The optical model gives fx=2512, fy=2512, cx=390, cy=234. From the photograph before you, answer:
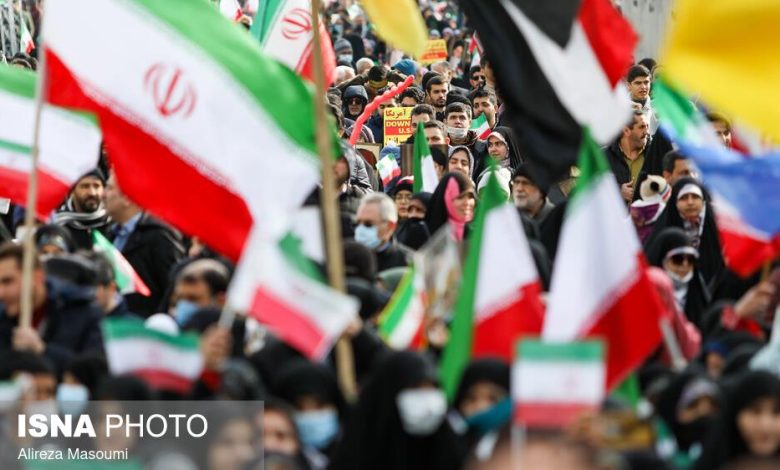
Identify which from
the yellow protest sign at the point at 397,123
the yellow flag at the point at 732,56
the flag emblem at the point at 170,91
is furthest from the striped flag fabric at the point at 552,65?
the yellow protest sign at the point at 397,123

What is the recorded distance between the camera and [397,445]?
27.4 ft

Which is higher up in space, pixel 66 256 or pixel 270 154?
pixel 270 154

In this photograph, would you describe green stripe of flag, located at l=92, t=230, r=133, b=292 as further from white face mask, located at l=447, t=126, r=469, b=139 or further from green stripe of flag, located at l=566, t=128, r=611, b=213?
white face mask, located at l=447, t=126, r=469, b=139

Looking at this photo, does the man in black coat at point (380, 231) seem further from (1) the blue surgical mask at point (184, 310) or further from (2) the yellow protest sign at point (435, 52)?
(2) the yellow protest sign at point (435, 52)

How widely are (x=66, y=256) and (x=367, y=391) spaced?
7.88 ft

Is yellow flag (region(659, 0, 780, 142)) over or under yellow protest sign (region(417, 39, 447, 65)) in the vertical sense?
over

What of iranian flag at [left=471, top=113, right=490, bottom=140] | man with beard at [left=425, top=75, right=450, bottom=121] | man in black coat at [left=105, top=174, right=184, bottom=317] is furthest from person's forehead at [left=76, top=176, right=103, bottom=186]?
man with beard at [left=425, top=75, right=450, bottom=121]

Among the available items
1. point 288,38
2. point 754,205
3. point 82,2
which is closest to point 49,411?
point 82,2

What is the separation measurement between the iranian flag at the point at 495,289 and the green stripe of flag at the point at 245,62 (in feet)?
2.58

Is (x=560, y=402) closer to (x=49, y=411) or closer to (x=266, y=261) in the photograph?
(x=266, y=261)

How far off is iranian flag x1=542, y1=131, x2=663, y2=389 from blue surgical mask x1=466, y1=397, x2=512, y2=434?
0.40m

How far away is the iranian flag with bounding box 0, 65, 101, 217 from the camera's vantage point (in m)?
11.3

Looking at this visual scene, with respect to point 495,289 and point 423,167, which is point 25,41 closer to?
point 423,167

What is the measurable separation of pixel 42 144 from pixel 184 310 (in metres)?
1.82
